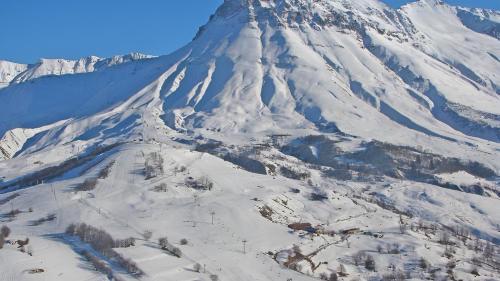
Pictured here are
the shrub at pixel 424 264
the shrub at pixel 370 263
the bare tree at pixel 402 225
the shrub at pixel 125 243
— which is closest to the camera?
the shrub at pixel 125 243

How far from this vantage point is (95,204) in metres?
133

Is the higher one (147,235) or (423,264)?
(147,235)

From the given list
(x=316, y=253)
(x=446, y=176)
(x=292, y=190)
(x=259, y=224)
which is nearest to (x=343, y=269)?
(x=316, y=253)

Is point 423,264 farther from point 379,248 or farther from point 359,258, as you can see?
point 379,248

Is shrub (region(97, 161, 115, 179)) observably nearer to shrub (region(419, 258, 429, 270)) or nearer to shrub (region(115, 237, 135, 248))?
shrub (region(115, 237, 135, 248))

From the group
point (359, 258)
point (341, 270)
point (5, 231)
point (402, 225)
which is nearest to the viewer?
point (341, 270)

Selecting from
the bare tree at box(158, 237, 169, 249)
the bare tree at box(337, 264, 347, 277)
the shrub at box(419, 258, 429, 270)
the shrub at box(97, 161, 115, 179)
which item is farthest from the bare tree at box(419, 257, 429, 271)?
the shrub at box(97, 161, 115, 179)

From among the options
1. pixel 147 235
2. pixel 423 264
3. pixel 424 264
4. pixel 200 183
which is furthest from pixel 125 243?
pixel 424 264

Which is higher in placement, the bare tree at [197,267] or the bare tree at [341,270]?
the bare tree at [197,267]

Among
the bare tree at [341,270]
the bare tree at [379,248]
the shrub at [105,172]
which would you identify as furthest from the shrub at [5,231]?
the bare tree at [379,248]

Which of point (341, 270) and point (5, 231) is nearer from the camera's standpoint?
point (341, 270)

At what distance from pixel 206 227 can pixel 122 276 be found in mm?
29279

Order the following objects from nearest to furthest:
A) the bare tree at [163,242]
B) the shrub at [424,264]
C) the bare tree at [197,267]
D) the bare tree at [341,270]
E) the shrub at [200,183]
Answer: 1. the bare tree at [197,267]
2. the bare tree at [341,270]
3. the shrub at [424,264]
4. the bare tree at [163,242]
5. the shrub at [200,183]

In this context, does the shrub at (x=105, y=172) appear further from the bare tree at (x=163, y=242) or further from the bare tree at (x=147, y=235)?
the bare tree at (x=163, y=242)
